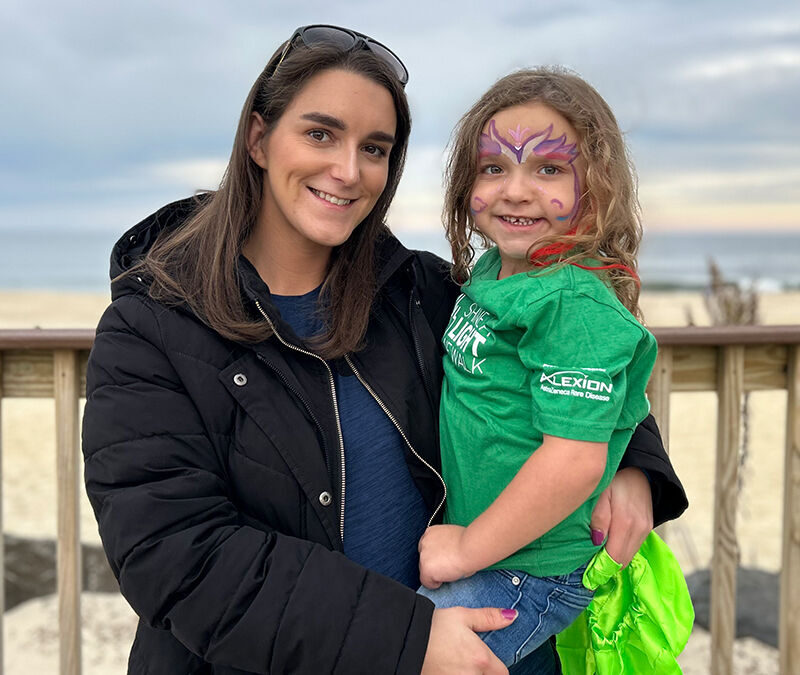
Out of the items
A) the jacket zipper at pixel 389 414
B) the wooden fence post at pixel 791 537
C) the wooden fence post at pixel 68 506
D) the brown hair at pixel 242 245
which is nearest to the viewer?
the brown hair at pixel 242 245

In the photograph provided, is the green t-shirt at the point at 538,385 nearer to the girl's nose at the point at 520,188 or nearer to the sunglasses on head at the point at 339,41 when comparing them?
the girl's nose at the point at 520,188

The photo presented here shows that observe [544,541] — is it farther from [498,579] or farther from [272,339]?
[272,339]

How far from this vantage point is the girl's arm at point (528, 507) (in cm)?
152

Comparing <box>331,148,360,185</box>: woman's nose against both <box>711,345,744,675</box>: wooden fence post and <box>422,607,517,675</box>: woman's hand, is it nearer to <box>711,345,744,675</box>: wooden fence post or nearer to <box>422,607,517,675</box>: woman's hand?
<box>422,607,517,675</box>: woman's hand

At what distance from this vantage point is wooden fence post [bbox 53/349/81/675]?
240 cm

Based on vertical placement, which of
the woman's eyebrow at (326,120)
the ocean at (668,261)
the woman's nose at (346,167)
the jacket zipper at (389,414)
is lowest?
the ocean at (668,261)

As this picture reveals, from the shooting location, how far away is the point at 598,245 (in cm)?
176

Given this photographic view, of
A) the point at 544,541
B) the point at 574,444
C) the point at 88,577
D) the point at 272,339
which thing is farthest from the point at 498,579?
the point at 88,577

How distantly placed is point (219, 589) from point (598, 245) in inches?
42.6

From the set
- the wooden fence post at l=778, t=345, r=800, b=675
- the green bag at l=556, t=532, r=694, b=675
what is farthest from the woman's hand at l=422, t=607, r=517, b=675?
the wooden fence post at l=778, t=345, r=800, b=675

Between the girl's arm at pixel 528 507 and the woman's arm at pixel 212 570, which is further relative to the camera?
the girl's arm at pixel 528 507

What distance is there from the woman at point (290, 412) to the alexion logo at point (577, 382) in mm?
370

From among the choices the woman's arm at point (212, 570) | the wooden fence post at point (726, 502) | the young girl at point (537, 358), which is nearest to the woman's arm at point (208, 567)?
the woman's arm at point (212, 570)

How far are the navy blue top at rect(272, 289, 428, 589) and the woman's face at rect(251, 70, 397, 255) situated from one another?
0.88 feet
